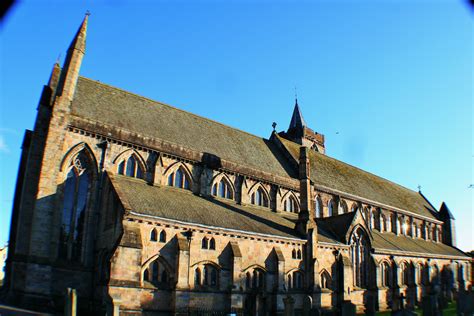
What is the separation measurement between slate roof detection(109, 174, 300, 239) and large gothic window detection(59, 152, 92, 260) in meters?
1.84

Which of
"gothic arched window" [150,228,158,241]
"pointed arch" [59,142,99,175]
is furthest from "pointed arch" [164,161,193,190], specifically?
"gothic arched window" [150,228,158,241]

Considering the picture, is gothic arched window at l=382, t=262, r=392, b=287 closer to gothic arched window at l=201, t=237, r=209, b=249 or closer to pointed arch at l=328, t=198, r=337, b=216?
pointed arch at l=328, t=198, r=337, b=216

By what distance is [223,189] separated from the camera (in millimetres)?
37156

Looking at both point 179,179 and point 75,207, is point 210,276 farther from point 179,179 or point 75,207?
point 75,207

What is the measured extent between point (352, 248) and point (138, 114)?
2119 cm

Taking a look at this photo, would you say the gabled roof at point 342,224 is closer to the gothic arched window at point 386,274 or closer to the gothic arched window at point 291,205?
the gothic arched window at point 291,205

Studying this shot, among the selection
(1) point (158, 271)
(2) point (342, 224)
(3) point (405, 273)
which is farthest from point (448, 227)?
(1) point (158, 271)

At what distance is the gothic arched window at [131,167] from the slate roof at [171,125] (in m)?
2.24

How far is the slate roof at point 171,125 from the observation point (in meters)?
33.3

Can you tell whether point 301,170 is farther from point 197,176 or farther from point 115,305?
point 115,305

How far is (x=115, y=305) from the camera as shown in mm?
20703

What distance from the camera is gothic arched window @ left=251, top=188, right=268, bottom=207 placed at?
38.8 metres

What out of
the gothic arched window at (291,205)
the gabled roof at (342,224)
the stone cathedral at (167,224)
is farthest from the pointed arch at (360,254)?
the gothic arched window at (291,205)

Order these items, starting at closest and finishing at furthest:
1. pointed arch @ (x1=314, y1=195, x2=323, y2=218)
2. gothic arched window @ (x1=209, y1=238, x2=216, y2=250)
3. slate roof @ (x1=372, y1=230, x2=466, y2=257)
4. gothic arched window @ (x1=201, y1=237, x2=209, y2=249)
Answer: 1. gothic arched window @ (x1=201, y1=237, x2=209, y2=249)
2. gothic arched window @ (x1=209, y1=238, x2=216, y2=250)
3. pointed arch @ (x1=314, y1=195, x2=323, y2=218)
4. slate roof @ (x1=372, y1=230, x2=466, y2=257)
